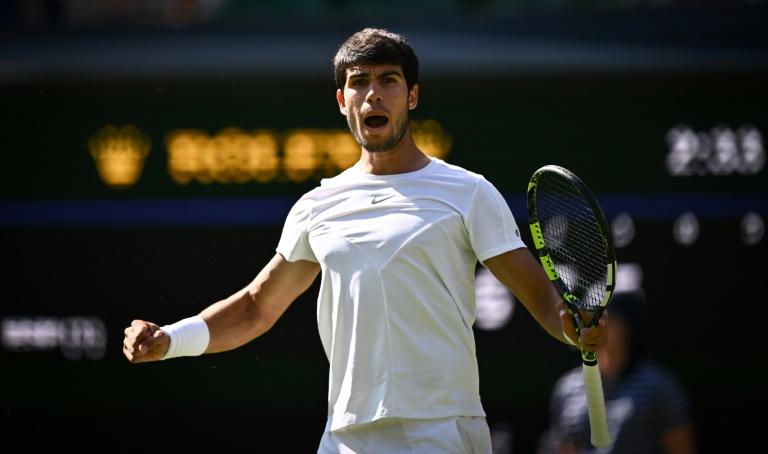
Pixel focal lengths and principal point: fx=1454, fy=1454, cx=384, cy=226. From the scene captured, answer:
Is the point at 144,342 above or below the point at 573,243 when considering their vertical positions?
below

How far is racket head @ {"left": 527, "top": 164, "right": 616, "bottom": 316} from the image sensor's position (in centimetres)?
374

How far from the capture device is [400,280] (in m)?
3.77

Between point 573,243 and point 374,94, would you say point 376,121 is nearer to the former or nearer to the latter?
point 374,94

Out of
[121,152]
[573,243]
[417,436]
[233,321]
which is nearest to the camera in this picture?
[417,436]

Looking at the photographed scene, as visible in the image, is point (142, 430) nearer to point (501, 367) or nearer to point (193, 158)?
point (193, 158)

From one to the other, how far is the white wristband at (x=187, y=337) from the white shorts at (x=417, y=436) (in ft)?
1.64

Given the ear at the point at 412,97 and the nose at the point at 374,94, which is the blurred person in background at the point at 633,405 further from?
the nose at the point at 374,94

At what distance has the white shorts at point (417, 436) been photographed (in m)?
3.74

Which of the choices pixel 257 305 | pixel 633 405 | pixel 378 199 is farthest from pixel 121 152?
pixel 378 199

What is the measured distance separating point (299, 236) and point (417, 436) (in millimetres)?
673

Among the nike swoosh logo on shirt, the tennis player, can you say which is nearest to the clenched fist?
the tennis player

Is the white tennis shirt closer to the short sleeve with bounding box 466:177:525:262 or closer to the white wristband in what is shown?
the short sleeve with bounding box 466:177:525:262

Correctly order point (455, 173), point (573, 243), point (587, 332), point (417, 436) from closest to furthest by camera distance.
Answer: point (587, 332) → point (417, 436) → point (455, 173) → point (573, 243)

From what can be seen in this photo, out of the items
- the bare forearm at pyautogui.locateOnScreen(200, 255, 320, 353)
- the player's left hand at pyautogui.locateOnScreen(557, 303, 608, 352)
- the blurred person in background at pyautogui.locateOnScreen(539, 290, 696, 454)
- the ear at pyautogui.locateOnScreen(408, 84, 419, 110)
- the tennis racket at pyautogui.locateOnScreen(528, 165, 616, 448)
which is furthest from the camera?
the blurred person in background at pyautogui.locateOnScreen(539, 290, 696, 454)
